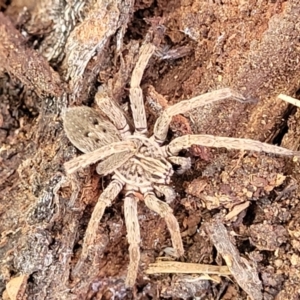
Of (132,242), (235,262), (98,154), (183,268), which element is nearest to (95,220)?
(132,242)

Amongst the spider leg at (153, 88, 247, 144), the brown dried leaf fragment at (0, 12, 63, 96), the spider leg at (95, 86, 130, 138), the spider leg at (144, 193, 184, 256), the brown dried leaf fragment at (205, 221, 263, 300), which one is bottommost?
the brown dried leaf fragment at (205, 221, 263, 300)

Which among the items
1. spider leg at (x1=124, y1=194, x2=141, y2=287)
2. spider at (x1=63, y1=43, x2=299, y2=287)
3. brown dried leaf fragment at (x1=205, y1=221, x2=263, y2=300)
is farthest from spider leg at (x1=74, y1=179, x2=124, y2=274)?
brown dried leaf fragment at (x1=205, y1=221, x2=263, y2=300)

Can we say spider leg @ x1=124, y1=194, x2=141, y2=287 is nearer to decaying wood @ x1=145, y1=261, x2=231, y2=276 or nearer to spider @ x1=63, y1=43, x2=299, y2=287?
spider @ x1=63, y1=43, x2=299, y2=287

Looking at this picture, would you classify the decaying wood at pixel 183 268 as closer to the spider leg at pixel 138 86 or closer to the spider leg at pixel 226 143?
the spider leg at pixel 226 143

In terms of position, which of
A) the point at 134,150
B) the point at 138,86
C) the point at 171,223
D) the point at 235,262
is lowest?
the point at 235,262

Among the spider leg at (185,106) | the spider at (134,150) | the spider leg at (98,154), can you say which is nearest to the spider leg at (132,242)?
the spider at (134,150)

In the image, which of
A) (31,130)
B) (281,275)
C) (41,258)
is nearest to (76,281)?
(41,258)

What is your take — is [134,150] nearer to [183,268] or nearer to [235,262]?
[183,268]
